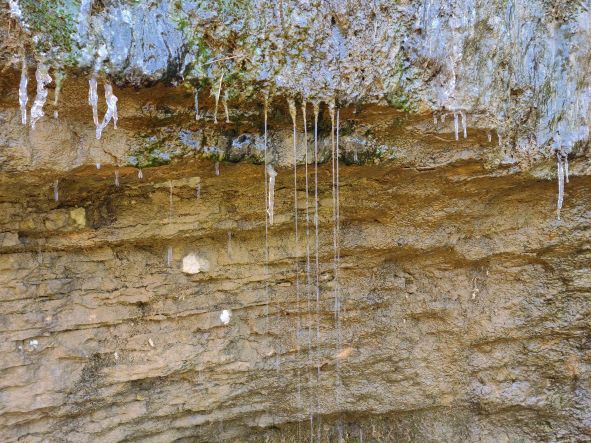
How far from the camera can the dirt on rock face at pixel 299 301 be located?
3488mm

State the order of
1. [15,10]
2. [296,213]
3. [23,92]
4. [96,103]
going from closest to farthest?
[15,10] → [23,92] → [96,103] → [296,213]

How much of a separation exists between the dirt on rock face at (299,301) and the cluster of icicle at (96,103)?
0.69 feet

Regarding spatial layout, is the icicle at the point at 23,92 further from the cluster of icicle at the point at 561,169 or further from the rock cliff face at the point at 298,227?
the cluster of icicle at the point at 561,169

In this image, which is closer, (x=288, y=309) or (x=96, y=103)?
(x=96, y=103)

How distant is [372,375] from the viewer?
14.6 feet

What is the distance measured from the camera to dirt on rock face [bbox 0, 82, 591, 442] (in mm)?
3488

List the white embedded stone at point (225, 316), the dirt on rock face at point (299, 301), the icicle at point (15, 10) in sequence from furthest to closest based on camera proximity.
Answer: the white embedded stone at point (225, 316), the dirt on rock face at point (299, 301), the icicle at point (15, 10)

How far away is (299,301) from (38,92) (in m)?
2.32

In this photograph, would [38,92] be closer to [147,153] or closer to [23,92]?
[23,92]

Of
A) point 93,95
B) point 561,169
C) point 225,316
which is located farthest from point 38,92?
point 561,169

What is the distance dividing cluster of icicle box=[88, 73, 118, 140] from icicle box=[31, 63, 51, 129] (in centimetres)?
20

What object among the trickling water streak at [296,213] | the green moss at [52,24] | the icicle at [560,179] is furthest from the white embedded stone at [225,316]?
the icicle at [560,179]

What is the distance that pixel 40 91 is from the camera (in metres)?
2.63

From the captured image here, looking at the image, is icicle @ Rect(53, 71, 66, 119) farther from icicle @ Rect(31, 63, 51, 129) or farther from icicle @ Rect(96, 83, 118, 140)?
icicle @ Rect(96, 83, 118, 140)
